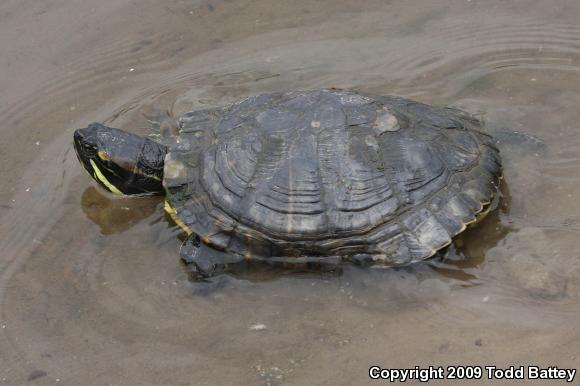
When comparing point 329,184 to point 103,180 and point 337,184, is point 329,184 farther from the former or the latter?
point 103,180

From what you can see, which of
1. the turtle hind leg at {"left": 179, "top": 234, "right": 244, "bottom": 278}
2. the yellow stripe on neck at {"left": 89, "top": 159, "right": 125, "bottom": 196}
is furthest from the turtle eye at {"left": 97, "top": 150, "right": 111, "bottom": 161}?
the turtle hind leg at {"left": 179, "top": 234, "right": 244, "bottom": 278}

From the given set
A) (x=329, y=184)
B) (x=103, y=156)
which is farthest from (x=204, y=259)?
(x=103, y=156)

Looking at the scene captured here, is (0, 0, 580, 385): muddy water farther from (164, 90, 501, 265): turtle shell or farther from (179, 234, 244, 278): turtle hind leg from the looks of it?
(164, 90, 501, 265): turtle shell

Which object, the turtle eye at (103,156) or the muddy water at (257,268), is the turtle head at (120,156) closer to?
the turtle eye at (103,156)

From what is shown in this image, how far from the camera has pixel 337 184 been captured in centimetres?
450

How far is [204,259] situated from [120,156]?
1.22 meters

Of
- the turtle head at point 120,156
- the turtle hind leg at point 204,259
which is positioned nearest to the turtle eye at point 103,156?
the turtle head at point 120,156

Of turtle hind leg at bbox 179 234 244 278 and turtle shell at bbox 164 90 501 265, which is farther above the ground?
turtle shell at bbox 164 90 501 265

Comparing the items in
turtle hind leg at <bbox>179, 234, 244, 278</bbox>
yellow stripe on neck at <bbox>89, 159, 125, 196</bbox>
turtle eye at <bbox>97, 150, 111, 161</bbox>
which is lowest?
turtle hind leg at <bbox>179, 234, 244, 278</bbox>

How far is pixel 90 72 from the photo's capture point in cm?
664

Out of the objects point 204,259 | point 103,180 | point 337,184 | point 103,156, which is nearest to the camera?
point 337,184

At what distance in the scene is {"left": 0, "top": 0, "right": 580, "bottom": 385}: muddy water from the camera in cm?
417

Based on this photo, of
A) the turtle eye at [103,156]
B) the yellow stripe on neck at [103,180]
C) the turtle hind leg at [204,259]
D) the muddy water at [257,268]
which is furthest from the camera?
the yellow stripe on neck at [103,180]

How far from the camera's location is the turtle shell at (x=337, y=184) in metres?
4.48
